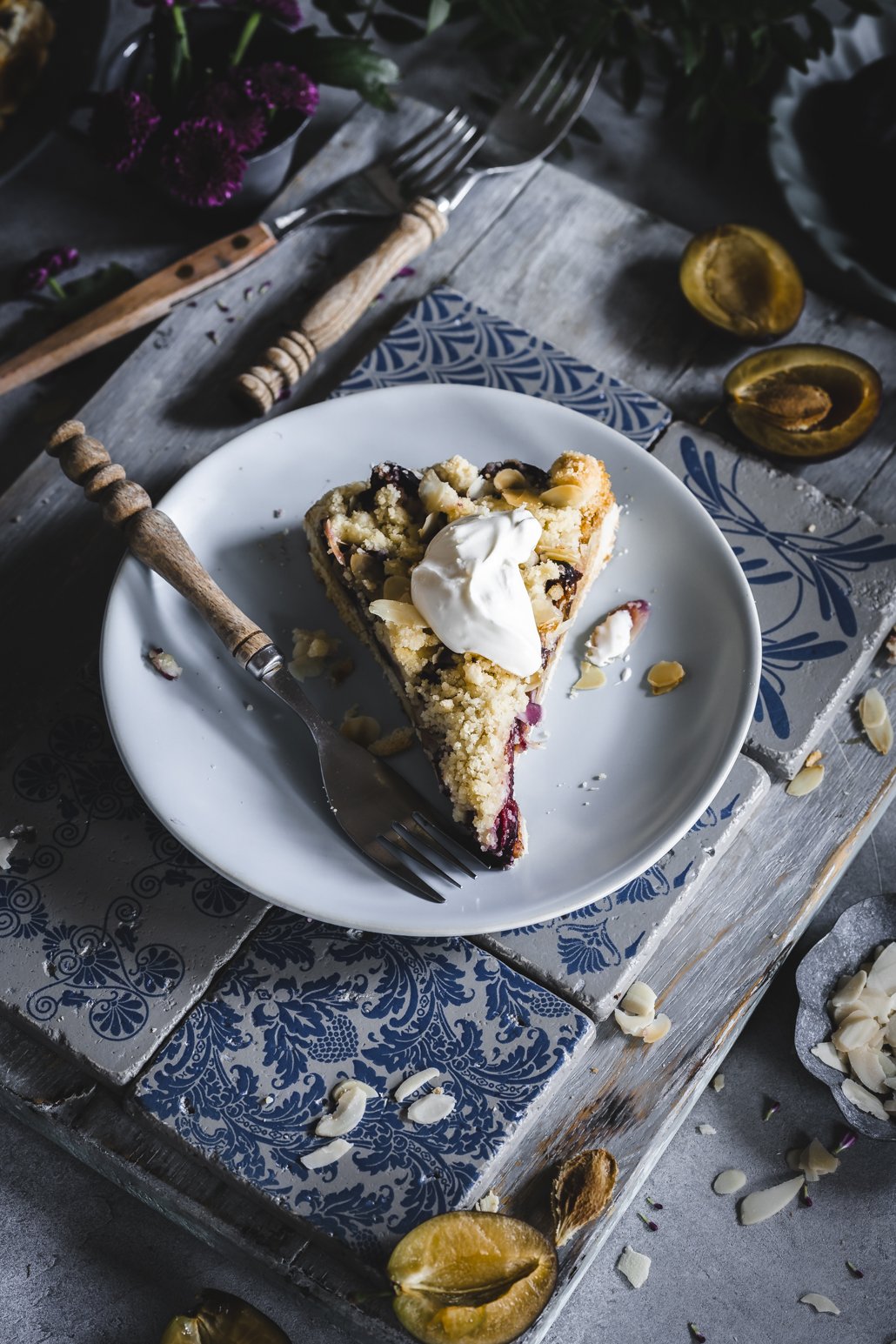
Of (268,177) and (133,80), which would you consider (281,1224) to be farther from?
(133,80)

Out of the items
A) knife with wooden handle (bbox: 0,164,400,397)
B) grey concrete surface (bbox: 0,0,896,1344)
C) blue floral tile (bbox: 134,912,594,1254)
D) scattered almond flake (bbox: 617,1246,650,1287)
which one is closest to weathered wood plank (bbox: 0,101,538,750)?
knife with wooden handle (bbox: 0,164,400,397)

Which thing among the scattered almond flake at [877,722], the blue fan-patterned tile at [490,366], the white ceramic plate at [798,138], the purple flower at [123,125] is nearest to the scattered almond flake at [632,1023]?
the scattered almond flake at [877,722]

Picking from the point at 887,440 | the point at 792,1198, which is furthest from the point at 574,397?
the point at 792,1198

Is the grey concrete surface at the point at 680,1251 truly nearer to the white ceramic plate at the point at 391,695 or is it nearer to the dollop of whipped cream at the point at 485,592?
the white ceramic plate at the point at 391,695

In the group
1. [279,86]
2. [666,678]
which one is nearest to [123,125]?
[279,86]

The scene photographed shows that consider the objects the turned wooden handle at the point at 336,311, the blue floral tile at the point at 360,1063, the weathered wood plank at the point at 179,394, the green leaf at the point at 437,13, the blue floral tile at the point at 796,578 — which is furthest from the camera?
the green leaf at the point at 437,13

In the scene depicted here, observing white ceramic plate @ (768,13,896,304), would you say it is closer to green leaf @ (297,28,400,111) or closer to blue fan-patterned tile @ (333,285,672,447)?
blue fan-patterned tile @ (333,285,672,447)
